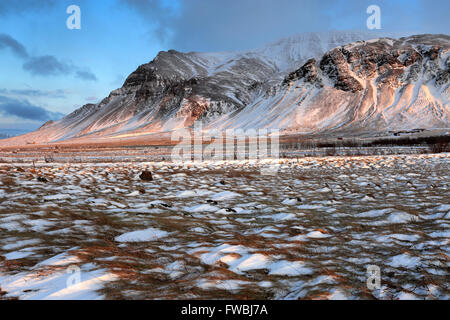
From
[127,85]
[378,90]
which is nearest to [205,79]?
[127,85]

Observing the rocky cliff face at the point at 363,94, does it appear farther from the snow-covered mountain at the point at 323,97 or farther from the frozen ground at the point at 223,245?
the frozen ground at the point at 223,245

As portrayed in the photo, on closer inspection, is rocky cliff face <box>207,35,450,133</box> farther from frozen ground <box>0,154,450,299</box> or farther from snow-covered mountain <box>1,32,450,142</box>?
frozen ground <box>0,154,450,299</box>

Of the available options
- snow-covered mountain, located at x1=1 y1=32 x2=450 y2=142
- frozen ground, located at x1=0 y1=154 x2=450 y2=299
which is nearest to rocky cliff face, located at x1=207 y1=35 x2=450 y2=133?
snow-covered mountain, located at x1=1 y1=32 x2=450 y2=142

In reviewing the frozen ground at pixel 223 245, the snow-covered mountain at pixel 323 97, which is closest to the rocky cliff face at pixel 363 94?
the snow-covered mountain at pixel 323 97

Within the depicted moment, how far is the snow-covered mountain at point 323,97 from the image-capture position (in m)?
103

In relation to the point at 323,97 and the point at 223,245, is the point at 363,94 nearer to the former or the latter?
the point at 323,97

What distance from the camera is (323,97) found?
384 ft

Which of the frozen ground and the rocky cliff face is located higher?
the rocky cliff face

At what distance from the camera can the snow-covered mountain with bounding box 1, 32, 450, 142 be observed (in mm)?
103188

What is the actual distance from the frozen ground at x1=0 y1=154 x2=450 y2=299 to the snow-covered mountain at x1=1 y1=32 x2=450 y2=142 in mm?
100688

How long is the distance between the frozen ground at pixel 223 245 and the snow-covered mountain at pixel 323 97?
101m

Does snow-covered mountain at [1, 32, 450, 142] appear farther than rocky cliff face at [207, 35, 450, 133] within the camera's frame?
Yes

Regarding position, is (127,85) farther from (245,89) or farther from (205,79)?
(245,89)
